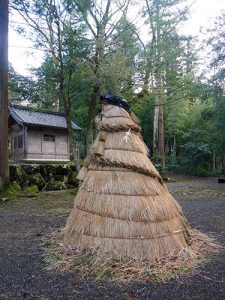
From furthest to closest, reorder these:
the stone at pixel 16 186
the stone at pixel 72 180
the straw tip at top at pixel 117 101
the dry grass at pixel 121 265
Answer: the stone at pixel 72 180 < the stone at pixel 16 186 < the straw tip at top at pixel 117 101 < the dry grass at pixel 121 265

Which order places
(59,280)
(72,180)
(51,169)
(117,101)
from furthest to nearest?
1. (72,180)
2. (51,169)
3. (117,101)
4. (59,280)

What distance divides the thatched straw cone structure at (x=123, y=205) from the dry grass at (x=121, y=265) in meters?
0.09

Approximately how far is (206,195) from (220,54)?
5307 millimetres

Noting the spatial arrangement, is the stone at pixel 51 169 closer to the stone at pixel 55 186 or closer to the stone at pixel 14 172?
the stone at pixel 55 186

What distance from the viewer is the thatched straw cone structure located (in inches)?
146

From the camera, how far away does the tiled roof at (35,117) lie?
1627 centimetres

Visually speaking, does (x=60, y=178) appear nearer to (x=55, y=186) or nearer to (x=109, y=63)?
(x=55, y=186)

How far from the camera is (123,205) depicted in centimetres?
383

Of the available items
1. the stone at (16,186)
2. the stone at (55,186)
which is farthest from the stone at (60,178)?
the stone at (16,186)

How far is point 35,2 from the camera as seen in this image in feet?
32.0

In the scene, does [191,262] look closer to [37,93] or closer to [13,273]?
[13,273]

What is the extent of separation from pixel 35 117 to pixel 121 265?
577 inches

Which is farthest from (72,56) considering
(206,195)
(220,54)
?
(206,195)

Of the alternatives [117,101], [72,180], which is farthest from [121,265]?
[72,180]
